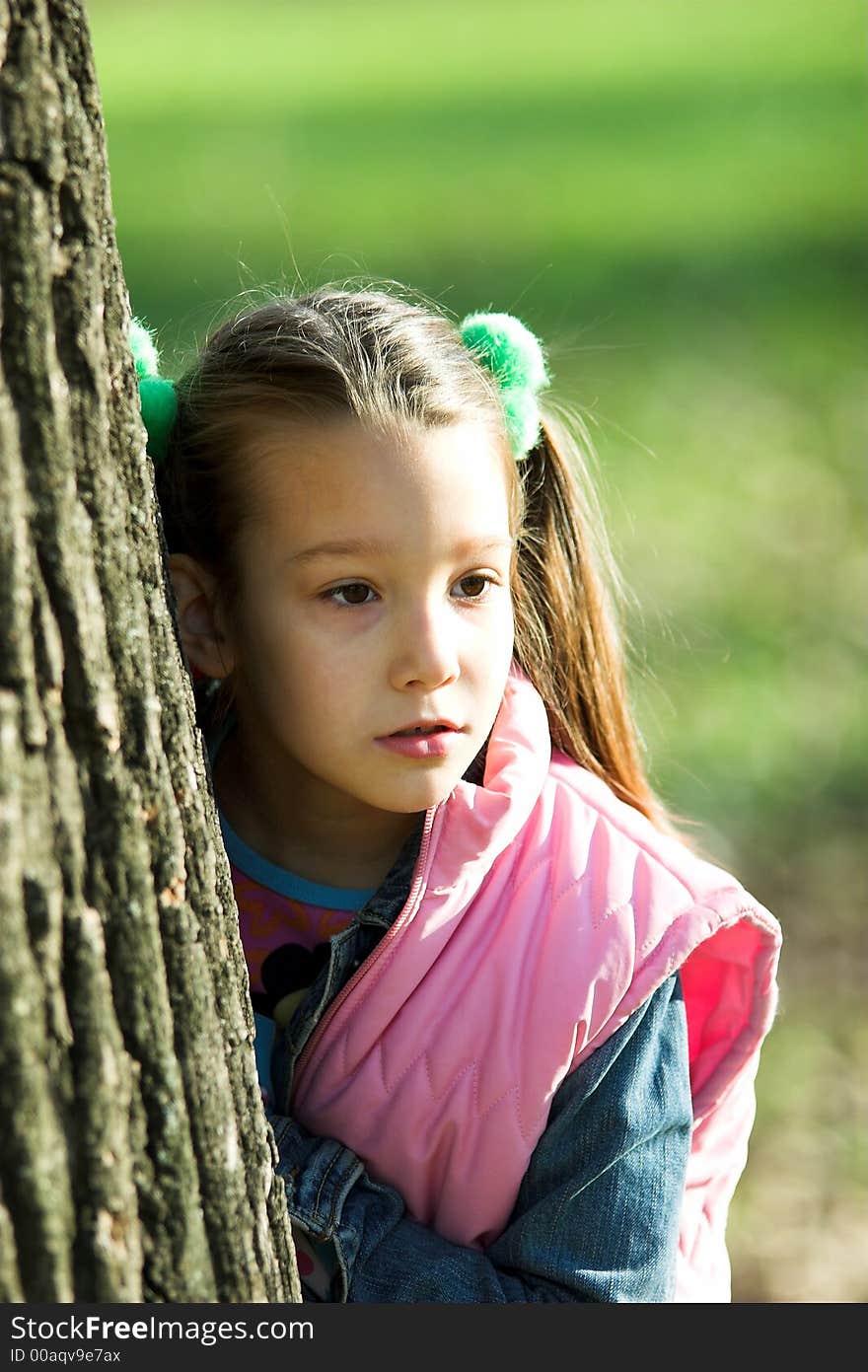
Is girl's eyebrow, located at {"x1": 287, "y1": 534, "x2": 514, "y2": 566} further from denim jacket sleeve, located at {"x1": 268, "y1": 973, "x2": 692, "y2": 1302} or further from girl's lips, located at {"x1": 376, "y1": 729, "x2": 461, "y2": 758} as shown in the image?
denim jacket sleeve, located at {"x1": 268, "y1": 973, "x2": 692, "y2": 1302}

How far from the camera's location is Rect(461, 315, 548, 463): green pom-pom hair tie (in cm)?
224

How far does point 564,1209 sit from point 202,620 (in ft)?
2.88

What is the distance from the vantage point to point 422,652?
1969mm

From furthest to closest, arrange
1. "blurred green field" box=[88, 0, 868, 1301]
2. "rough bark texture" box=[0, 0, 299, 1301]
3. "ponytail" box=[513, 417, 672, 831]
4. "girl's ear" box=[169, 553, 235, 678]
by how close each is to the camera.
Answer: "blurred green field" box=[88, 0, 868, 1301]
"ponytail" box=[513, 417, 672, 831]
"girl's ear" box=[169, 553, 235, 678]
"rough bark texture" box=[0, 0, 299, 1301]

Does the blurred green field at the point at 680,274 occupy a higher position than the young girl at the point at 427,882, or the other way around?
the blurred green field at the point at 680,274

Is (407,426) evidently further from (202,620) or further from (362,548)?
(202,620)

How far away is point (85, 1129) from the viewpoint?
54.7 inches

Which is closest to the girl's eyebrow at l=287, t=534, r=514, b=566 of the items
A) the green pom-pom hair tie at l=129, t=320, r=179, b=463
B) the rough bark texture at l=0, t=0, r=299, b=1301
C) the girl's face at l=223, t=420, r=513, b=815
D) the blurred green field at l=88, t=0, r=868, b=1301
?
the girl's face at l=223, t=420, r=513, b=815

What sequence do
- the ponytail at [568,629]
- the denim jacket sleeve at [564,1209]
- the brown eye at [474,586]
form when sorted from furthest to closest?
the ponytail at [568,629], the brown eye at [474,586], the denim jacket sleeve at [564,1209]

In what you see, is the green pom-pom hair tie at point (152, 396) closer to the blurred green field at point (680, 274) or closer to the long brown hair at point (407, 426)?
the long brown hair at point (407, 426)

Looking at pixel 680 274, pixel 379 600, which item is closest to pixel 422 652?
pixel 379 600

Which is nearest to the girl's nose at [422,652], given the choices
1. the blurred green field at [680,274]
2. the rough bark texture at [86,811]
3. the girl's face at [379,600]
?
the girl's face at [379,600]

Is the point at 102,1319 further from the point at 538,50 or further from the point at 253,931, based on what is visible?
the point at 538,50

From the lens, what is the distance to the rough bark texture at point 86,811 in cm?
135
